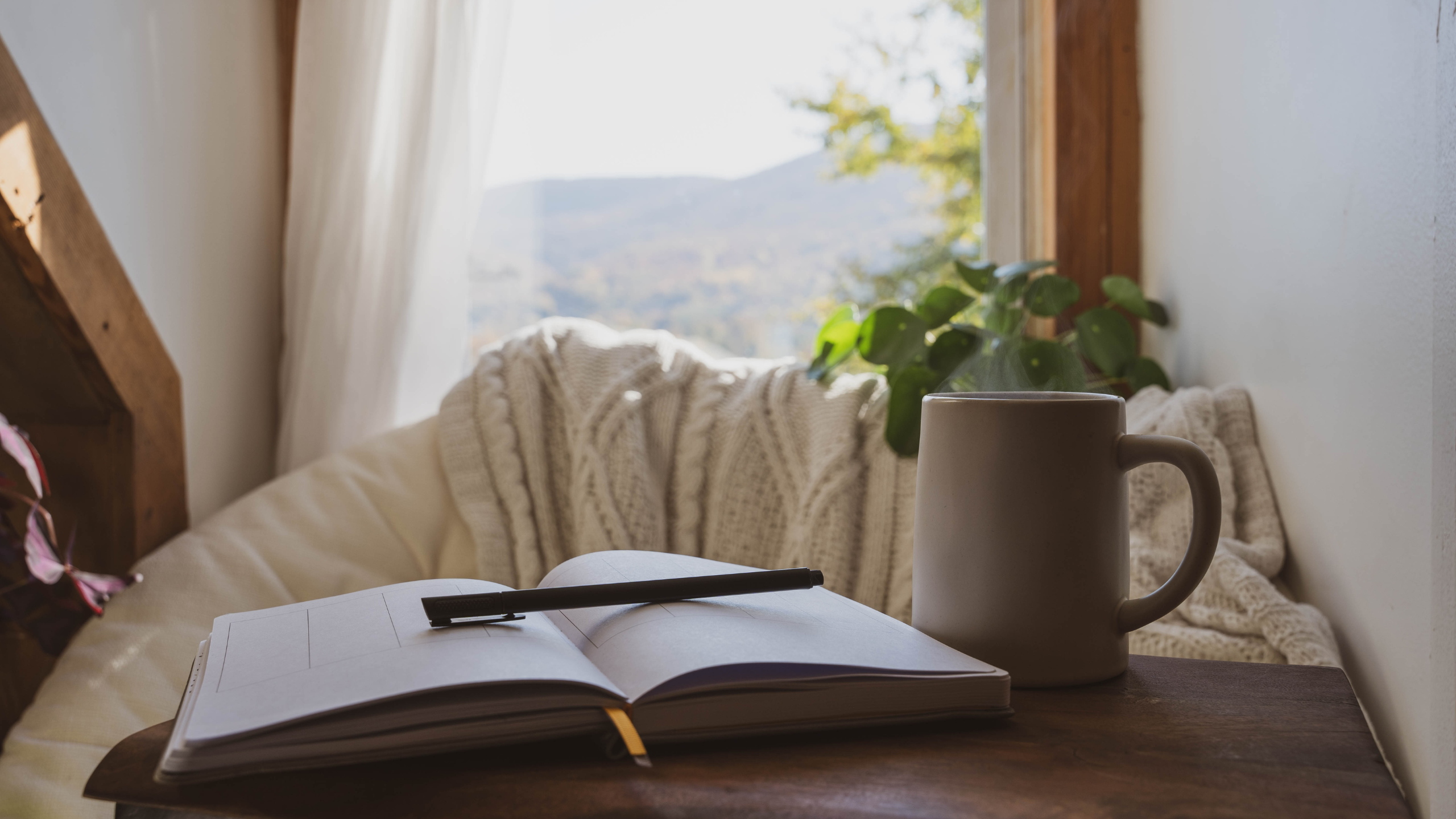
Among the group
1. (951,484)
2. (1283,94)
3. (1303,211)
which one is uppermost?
(1283,94)

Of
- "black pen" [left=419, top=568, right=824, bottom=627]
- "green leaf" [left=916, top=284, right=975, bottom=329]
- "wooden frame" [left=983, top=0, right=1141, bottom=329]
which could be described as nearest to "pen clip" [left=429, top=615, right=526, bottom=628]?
"black pen" [left=419, top=568, right=824, bottom=627]

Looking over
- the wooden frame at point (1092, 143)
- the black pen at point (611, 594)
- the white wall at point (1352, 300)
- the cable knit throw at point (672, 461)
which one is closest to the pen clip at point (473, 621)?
the black pen at point (611, 594)

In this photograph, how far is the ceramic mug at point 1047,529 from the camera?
450mm

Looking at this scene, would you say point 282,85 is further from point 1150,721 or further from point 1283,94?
point 1150,721

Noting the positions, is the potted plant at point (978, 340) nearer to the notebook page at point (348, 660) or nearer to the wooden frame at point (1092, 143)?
the wooden frame at point (1092, 143)

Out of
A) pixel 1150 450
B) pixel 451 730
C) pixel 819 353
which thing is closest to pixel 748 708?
pixel 451 730

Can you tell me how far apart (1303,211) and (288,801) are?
799 millimetres

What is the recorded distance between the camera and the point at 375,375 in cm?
141

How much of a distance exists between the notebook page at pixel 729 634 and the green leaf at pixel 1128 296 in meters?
0.85

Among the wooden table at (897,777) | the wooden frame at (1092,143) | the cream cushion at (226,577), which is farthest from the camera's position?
the wooden frame at (1092,143)

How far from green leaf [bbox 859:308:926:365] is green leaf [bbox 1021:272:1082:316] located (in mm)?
151

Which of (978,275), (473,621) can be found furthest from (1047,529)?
(978,275)

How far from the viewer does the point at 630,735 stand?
13.9 inches

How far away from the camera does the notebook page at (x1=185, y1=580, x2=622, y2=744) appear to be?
341 millimetres
